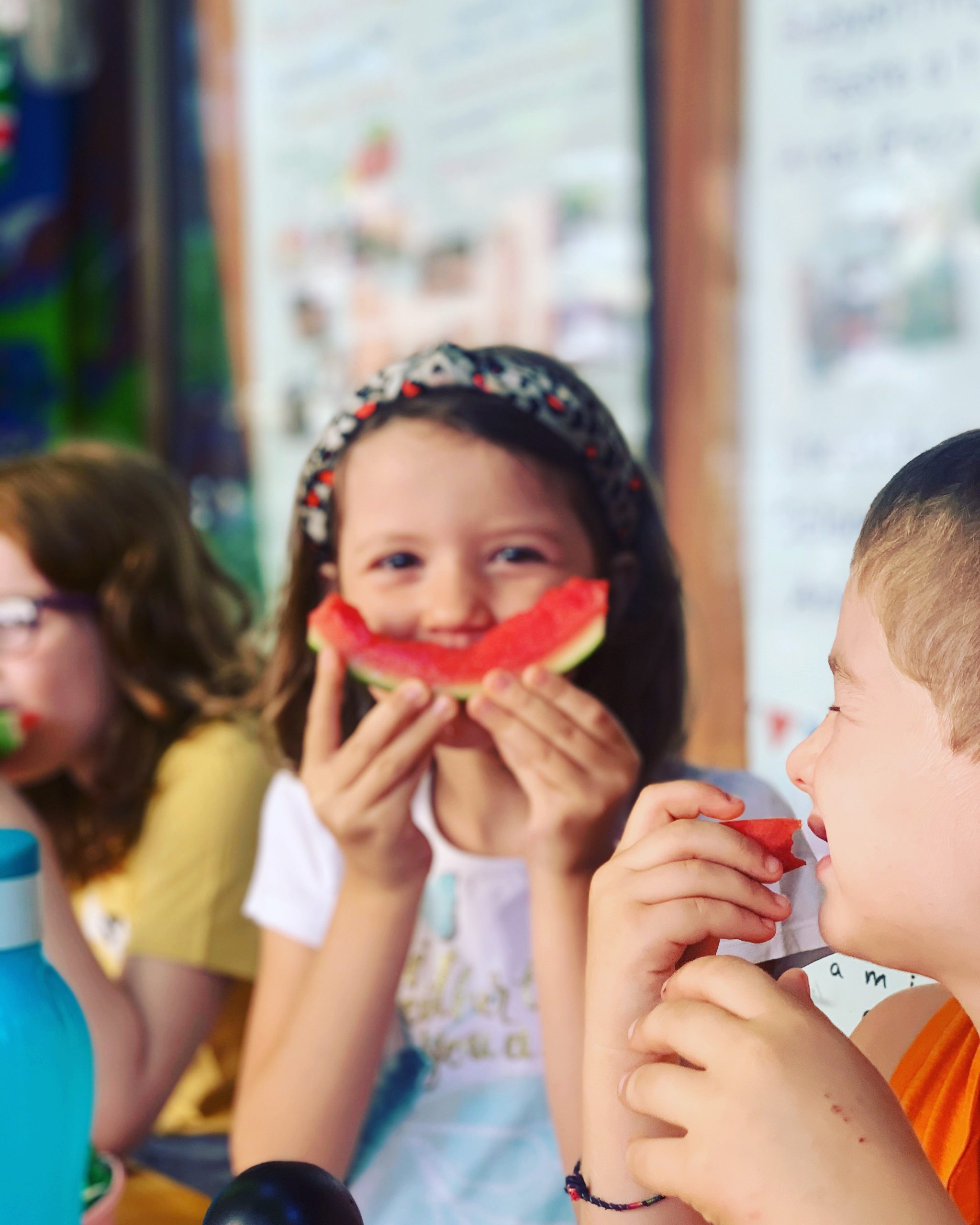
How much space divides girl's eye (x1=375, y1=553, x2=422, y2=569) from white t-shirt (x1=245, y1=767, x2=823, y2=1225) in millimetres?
332

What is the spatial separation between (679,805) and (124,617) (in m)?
1.16

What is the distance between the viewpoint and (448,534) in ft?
3.99

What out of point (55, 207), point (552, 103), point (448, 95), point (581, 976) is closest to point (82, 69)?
point (55, 207)

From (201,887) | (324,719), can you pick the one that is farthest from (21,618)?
(324,719)

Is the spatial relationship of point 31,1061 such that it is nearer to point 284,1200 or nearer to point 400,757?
point 284,1200

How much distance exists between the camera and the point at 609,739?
3.78 ft

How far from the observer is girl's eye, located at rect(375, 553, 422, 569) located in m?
1.24

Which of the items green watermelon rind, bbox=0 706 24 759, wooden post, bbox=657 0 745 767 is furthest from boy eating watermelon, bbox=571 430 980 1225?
wooden post, bbox=657 0 745 767

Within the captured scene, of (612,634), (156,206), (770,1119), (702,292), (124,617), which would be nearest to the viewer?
(770,1119)

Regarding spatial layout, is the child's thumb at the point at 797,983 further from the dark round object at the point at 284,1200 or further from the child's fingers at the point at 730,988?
the dark round object at the point at 284,1200

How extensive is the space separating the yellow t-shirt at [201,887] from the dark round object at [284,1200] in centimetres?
94

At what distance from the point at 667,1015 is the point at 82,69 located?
375cm

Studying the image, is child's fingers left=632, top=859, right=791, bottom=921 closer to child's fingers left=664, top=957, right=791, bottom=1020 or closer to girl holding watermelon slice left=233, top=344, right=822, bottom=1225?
child's fingers left=664, top=957, right=791, bottom=1020

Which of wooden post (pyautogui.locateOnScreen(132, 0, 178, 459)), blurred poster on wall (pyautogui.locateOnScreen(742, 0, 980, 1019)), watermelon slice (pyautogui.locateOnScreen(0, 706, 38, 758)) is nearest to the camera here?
watermelon slice (pyautogui.locateOnScreen(0, 706, 38, 758))
